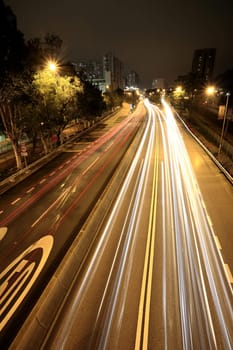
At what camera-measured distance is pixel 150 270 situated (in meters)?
9.30

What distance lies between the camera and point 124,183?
729 inches

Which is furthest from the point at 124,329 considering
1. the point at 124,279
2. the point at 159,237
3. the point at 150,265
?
the point at 159,237

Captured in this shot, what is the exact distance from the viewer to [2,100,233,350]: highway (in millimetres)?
6832

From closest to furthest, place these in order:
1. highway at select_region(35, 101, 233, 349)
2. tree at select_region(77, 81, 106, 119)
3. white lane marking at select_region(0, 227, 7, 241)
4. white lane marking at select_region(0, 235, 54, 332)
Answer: highway at select_region(35, 101, 233, 349)
white lane marking at select_region(0, 235, 54, 332)
white lane marking at select_region(0, 227, 7, 241)
tree at select_region(77, 81, 106, 119)

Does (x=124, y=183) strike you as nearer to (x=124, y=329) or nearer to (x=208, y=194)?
(x=208, y=194)

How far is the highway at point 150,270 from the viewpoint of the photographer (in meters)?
6.83

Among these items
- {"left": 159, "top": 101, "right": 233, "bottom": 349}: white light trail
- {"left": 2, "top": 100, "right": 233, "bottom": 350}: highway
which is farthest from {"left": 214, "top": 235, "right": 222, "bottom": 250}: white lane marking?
{"left": 159, "top": 101, "right": 233, "bottom": 349}: white light trail

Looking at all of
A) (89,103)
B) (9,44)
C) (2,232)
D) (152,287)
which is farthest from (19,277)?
(89,103)

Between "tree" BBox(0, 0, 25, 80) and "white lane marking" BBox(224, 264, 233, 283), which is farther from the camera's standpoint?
"tree" BBox(0, 0, 25, 80)

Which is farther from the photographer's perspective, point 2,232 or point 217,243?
point 2,232

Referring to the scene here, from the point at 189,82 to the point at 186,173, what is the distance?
2065 inches

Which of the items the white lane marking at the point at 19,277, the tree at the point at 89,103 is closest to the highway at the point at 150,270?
the white lane marking at the point at 19,277

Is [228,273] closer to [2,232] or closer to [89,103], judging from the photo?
[2,232]

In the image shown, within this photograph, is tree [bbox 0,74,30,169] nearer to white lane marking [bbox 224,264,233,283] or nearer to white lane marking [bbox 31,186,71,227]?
white lane marking [bbox 31,186,71,227]
